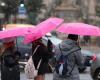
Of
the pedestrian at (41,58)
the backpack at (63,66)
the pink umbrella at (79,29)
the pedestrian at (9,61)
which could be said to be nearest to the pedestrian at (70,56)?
the backpack at (63,66)

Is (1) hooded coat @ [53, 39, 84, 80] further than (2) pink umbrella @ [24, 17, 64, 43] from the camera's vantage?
No

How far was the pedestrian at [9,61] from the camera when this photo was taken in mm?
11625

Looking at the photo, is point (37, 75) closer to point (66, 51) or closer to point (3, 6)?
point (66, 51)

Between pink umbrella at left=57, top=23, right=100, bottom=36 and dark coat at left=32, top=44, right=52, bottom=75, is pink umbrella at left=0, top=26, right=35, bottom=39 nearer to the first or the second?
dark coat at left=32, top=44, right=52, bottom=75

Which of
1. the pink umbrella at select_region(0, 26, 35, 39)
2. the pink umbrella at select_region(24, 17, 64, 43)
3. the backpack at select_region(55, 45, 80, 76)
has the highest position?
the pink umbrella at select_region(24, 17, 64, 43)

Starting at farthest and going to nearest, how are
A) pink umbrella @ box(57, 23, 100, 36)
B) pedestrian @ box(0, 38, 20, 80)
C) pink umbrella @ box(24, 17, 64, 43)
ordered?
pedestrian @ box(0, 38, 20, 80)
pink umbrella @ box(24, 17, 64, 43)
pink umbrella @ box(57, 23, 100, 36)

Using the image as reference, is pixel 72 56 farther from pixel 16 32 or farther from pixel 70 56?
pixel 16 32

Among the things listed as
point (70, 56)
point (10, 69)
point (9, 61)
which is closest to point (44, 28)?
point (70, 56)

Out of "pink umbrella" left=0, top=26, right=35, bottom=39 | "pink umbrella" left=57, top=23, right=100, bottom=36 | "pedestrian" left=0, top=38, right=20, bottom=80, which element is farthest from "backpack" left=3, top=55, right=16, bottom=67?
"pink umbrella" left=57, top=23, right=100, bottom=36

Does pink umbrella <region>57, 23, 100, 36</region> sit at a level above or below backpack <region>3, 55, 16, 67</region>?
above

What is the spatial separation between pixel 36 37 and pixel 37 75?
0.87 metres

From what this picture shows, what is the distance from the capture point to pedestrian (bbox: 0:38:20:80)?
38.1 feet

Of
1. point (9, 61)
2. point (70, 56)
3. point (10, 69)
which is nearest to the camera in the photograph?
point (70, 56)

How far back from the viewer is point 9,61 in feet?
38.3
